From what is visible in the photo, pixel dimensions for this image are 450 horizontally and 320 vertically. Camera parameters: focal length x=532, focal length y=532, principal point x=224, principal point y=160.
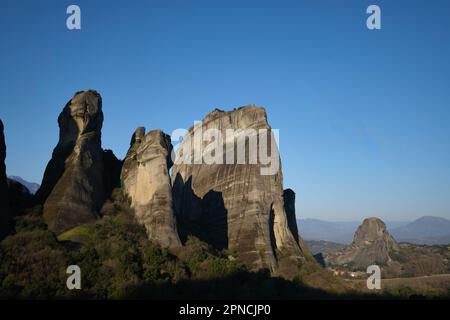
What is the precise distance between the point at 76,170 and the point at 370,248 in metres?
127

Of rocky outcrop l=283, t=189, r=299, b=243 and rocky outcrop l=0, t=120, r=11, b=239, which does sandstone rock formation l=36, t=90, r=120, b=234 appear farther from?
rocky outcrop l=283, t=189, r=299, b=243

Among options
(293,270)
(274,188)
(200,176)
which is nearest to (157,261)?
(293,270)

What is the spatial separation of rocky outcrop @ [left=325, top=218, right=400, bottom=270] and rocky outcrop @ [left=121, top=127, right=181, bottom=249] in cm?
10789

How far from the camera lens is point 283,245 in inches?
2985

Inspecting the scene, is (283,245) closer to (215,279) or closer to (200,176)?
(200,176)

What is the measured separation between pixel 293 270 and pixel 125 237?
24.6 meters

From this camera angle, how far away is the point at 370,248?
16388 cm

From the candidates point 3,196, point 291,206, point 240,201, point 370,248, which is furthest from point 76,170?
point 370,248

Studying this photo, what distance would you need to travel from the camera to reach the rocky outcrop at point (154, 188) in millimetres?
54812

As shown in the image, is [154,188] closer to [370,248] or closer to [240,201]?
[240,201]

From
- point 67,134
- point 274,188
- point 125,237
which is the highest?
point 67,134

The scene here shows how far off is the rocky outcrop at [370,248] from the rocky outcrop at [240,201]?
85.0 meters

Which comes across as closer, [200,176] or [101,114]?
[101,114]
